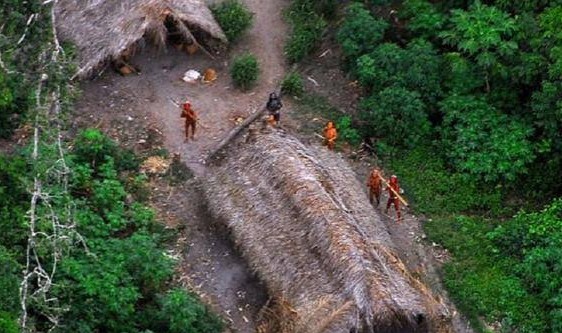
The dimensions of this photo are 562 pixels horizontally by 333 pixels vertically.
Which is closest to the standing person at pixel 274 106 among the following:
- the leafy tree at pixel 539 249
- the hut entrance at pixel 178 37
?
the hut entrance at pixel 178 37

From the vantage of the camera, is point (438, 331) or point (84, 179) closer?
point (438, 331)

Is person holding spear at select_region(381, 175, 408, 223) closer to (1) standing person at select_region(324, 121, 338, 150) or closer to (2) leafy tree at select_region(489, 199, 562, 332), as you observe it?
(1) standing person at select_region(324, 121, 338, 150)

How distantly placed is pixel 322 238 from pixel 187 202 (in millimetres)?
2912

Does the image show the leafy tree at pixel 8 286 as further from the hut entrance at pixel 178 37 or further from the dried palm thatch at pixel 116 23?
the hut entrance at pixel 178 37

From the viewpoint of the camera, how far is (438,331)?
47.0ft

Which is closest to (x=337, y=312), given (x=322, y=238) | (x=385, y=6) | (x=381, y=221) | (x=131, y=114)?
(x=322, y=238)

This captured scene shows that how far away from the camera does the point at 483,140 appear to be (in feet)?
57.2

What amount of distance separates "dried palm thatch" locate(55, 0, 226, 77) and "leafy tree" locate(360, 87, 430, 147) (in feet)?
10.3

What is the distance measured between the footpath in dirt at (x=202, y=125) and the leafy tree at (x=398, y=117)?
745 mm

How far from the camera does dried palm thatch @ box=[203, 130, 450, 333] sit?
13.9 metres

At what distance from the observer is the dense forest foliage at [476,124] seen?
16328mm

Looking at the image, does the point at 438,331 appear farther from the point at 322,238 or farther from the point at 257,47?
the point at 257,47

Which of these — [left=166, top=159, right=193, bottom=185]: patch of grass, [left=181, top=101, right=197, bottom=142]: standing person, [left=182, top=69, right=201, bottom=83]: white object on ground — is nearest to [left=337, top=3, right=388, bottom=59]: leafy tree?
[left=182, top=69, right=201, bottom=83]: white object on ground

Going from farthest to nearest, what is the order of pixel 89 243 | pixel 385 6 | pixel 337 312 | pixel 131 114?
1. pixel 385 6
2. pixel 131 114
3. pixel 89 243
4. pixel 337 312
